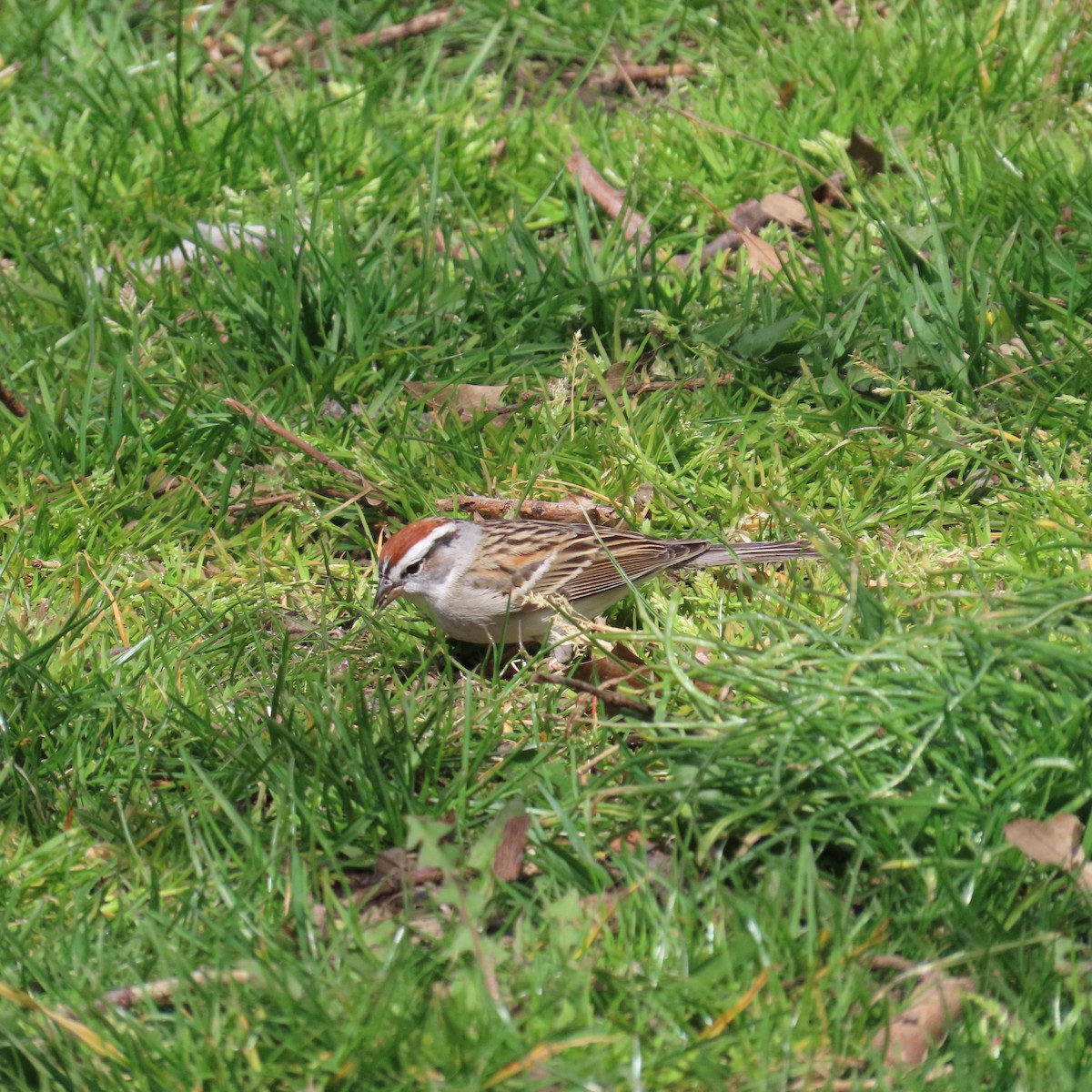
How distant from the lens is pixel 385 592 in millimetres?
4621

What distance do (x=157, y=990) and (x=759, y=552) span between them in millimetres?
2398

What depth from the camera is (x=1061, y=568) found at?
412cm

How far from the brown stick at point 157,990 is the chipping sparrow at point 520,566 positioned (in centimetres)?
154

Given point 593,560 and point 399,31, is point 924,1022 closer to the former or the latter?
point 593,560

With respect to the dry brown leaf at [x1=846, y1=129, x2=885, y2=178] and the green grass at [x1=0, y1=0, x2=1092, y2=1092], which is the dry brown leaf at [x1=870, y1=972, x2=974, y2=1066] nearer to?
the green grass at [x1=0, y1=0, x2=1092, y2=1092]

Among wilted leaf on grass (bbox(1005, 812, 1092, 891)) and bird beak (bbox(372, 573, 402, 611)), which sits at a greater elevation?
wilted leaf on grass (bbox(1005, 812, 1092, 891))

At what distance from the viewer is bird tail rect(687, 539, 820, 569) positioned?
4.66 m

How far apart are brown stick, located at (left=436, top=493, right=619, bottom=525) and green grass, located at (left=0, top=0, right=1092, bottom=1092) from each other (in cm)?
7

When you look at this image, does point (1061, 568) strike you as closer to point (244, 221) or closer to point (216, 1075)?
point (216, 1075)

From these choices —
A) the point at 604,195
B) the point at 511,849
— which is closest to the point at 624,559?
the point at 511,849

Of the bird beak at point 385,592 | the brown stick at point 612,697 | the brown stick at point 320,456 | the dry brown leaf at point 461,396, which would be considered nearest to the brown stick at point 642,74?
the dry brown leaf at point 461,396

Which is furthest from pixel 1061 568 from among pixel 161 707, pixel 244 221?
pixel 244 221

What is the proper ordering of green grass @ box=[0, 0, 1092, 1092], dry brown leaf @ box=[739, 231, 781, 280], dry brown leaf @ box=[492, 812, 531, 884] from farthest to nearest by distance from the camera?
dry brown leaf @ box=[739, 231, 781, 280] → dry brown leaf @ box=[492, 812, 531, 884] → green grass @ box=[0, 0, 1092, 1092]

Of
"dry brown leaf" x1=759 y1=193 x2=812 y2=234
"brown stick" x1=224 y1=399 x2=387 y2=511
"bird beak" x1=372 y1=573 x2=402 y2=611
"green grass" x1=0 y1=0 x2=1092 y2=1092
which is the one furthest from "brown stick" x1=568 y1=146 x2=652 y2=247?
"bird beak" x1=372 y1=573 x2=402 y2=611
